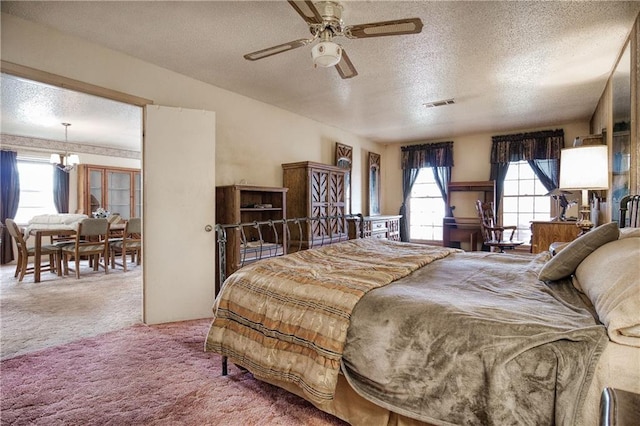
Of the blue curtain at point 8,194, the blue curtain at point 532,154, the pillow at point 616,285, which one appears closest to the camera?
the pillow at point 616,285

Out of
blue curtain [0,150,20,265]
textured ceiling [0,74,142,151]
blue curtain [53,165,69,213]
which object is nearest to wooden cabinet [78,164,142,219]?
blue curtain [53,165,69,213]

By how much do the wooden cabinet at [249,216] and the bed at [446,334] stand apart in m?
1.42

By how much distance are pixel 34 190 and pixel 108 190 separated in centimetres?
127

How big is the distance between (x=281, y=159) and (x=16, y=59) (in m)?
2.81

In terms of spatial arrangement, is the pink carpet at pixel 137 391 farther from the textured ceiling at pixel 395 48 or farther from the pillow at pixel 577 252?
the textured ceiling at pixel 395 48

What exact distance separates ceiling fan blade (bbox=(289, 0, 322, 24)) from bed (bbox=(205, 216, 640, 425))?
1440mm

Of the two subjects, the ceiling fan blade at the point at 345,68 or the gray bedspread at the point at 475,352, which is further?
the ceiling fan blade at the point at 345,68

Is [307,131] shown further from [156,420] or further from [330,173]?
[156,420]

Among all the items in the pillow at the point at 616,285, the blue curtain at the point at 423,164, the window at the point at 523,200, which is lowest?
the pillow at the point at 616,285

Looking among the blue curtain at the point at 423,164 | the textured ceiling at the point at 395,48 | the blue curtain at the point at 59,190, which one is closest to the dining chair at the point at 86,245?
the textured ceiling at the point at 395,48

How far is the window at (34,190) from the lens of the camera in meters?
6.41

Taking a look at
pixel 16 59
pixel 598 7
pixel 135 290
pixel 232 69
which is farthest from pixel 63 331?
pixel 598 7

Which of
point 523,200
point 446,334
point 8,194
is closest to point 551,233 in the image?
point 523,200

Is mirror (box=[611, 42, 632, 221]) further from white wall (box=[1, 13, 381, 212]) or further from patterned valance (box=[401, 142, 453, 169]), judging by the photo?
white wall (box=[1, 13, 381, 212])
